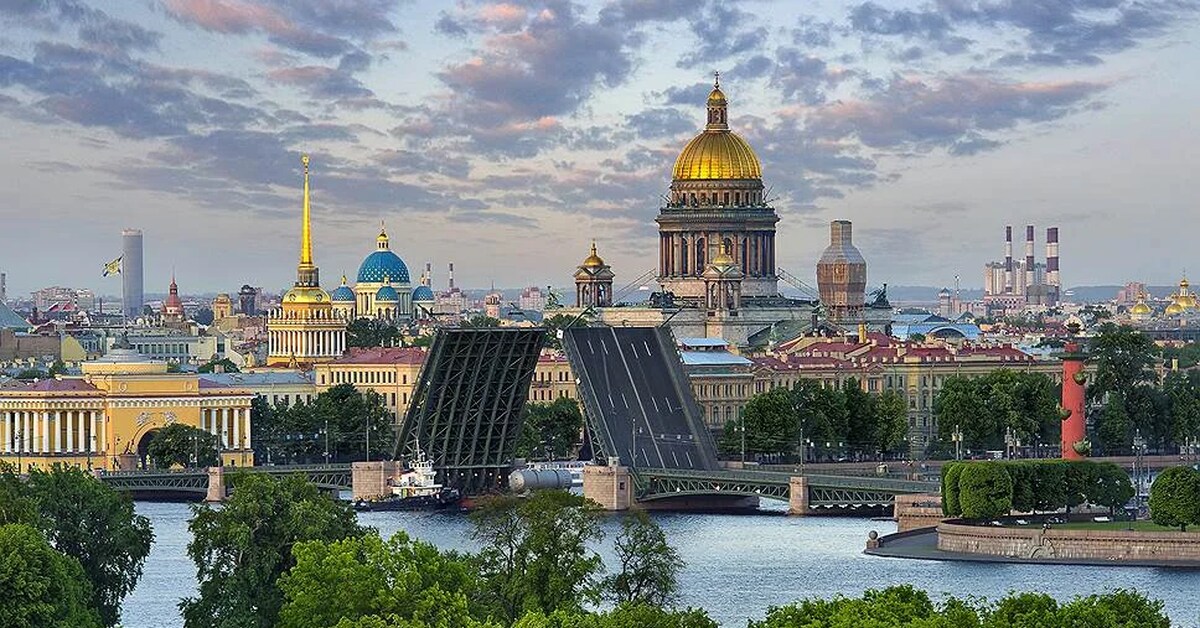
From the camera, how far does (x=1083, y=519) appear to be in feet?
206

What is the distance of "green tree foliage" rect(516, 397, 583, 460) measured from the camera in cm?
8544

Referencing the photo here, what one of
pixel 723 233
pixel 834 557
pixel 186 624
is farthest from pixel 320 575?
pixel 723 233

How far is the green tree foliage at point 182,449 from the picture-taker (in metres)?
82.6

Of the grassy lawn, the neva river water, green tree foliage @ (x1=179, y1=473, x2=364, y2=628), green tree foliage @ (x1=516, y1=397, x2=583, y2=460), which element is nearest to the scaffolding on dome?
the neva river water

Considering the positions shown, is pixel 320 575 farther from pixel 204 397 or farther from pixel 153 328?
pixel 153 328

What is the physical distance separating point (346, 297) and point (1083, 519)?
84.7 m

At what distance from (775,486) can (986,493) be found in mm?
9779

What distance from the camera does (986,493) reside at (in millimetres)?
62125

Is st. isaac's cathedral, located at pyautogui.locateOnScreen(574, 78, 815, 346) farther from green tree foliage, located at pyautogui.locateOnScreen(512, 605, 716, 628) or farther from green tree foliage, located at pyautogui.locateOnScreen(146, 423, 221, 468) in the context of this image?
green tree foliage, located at pyautogui.locateOnScreen(512, 605, 716, 628)

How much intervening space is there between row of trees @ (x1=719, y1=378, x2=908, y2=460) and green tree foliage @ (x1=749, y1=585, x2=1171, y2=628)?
44.4m

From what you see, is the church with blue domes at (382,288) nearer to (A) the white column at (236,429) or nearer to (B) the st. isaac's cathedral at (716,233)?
(B) the st. isaac's cathedral at (716,233)

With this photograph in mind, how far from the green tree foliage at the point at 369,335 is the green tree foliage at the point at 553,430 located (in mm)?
32368

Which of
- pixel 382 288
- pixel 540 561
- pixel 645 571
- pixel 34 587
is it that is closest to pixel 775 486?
pixel 645 571

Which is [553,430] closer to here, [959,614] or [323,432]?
[323,432]
